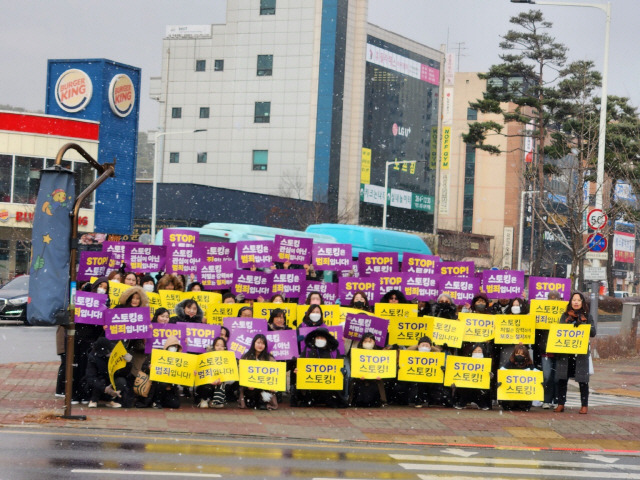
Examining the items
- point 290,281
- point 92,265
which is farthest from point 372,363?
point 92,265

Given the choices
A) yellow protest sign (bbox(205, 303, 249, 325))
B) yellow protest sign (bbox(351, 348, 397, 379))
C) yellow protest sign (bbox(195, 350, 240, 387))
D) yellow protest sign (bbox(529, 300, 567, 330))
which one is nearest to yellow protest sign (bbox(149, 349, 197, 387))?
yellow protest sign (bbox(195, 350, 240, 387))

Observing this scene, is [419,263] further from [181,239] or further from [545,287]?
[181,239]

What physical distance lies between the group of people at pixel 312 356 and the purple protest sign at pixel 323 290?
1.01 m

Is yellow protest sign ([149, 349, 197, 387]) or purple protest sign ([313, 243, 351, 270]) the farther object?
purple protest sign ([313, 243, 351, 270])

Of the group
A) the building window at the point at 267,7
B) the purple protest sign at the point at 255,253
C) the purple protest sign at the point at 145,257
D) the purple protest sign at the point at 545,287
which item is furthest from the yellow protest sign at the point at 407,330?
the building window at the point at 267,7

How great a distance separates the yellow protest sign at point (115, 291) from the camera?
15.0m

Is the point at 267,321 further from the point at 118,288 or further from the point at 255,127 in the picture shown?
the point at 255,127

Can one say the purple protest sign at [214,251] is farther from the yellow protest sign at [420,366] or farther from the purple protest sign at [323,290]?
the yellow protest sign at [420,366]

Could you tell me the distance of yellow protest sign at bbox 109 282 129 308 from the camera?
14990 millimetres

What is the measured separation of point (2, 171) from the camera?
48.7 m

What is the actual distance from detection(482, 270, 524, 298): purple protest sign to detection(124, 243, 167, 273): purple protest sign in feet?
18.4

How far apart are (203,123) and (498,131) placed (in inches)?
1248

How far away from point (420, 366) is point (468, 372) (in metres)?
0.75

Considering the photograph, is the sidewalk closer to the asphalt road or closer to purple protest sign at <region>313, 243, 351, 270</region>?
the asphalt road
